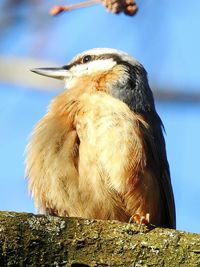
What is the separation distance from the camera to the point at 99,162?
12.0ft

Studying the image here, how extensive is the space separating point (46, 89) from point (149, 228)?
2.97 ft

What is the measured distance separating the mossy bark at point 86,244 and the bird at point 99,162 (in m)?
0.94

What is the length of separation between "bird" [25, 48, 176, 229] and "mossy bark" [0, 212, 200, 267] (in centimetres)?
94

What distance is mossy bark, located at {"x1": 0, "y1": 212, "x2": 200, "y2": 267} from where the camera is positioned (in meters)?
2.32

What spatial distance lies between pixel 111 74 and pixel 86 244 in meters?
2.16

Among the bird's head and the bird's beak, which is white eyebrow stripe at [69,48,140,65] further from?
the bird's beak

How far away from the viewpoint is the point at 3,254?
227 centimetres

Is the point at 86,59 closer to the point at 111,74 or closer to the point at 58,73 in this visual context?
the point at 58,73

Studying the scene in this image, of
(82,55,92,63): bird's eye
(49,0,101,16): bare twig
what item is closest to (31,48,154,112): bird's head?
(82,55,92,63): bird's eye

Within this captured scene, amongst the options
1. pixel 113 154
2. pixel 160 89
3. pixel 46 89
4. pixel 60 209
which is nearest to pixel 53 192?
pixel 60 209

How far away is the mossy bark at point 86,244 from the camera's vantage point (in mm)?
2320

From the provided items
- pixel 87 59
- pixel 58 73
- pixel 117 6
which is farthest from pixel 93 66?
pixel 117 6

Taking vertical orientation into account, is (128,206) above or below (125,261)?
above

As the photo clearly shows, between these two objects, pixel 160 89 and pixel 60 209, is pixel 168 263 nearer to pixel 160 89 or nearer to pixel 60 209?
pixel 160 89
